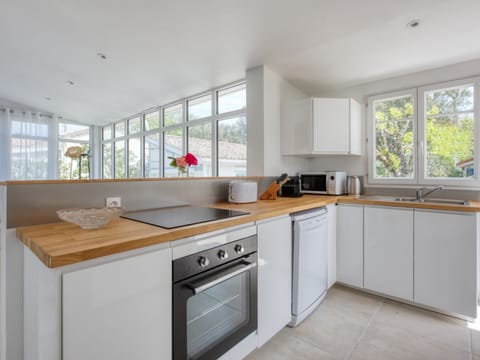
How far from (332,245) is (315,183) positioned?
77 cm

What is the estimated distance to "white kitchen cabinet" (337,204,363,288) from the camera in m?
2.29

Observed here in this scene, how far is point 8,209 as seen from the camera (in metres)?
1.10

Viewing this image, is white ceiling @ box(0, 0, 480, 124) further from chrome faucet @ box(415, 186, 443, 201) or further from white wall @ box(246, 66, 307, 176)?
chrome faucet @ box(415, 186, 443, 201)

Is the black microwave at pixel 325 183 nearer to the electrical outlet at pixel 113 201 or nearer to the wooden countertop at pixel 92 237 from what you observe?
the wooden countertop at pixel 92 237

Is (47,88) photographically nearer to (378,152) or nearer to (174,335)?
(174,335)

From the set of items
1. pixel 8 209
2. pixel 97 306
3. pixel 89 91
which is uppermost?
pixel 89 91

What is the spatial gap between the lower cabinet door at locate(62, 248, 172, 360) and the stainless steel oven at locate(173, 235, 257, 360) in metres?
0.06

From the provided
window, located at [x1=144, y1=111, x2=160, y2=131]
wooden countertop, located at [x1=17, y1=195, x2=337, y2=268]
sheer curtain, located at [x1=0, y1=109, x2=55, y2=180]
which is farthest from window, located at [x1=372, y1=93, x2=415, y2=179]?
sheer curtain, located at [x1=0, y1=109, x2=55, y2=180]

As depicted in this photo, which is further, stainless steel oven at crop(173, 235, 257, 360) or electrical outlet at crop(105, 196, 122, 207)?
electrical outlet at crop(105, 196, 122, 207)

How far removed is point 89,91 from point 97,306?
14.1ft

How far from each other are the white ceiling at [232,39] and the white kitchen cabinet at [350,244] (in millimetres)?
1452

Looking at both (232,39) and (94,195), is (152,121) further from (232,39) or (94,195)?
(94,195)

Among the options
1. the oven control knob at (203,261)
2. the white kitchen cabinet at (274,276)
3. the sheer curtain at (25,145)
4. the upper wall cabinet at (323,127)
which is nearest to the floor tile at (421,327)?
the white kitchen cabinet at (274,276)

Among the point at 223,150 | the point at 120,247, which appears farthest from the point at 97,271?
the point at 223,150
